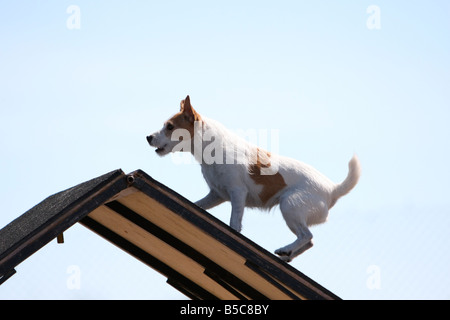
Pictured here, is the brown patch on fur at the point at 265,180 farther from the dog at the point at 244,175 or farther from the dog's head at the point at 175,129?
the dog's head at the point at 175,129

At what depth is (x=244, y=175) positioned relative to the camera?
275 inches

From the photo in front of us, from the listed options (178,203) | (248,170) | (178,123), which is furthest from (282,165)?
(178,203)

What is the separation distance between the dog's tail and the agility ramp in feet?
4.94

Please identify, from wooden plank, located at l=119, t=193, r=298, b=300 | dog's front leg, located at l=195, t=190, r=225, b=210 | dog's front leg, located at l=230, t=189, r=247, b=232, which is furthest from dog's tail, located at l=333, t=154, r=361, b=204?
wooden plank, located at l=119, t=193, r=298, b=300

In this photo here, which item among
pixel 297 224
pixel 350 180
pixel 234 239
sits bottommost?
pixel 234 239

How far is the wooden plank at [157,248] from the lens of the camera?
6.36 m

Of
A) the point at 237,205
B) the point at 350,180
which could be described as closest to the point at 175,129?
the point at 237,205

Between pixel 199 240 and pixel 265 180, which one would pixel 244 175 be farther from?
pixel 199 240

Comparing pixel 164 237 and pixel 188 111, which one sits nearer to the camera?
pixel 164 237

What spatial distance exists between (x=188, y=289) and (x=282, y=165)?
1.53 metres

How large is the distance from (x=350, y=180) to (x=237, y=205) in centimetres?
123

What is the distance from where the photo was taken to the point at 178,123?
276 inches

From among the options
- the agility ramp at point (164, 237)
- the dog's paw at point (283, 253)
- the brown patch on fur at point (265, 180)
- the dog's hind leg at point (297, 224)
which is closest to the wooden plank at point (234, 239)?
the agility ramp at point (164, 237)
